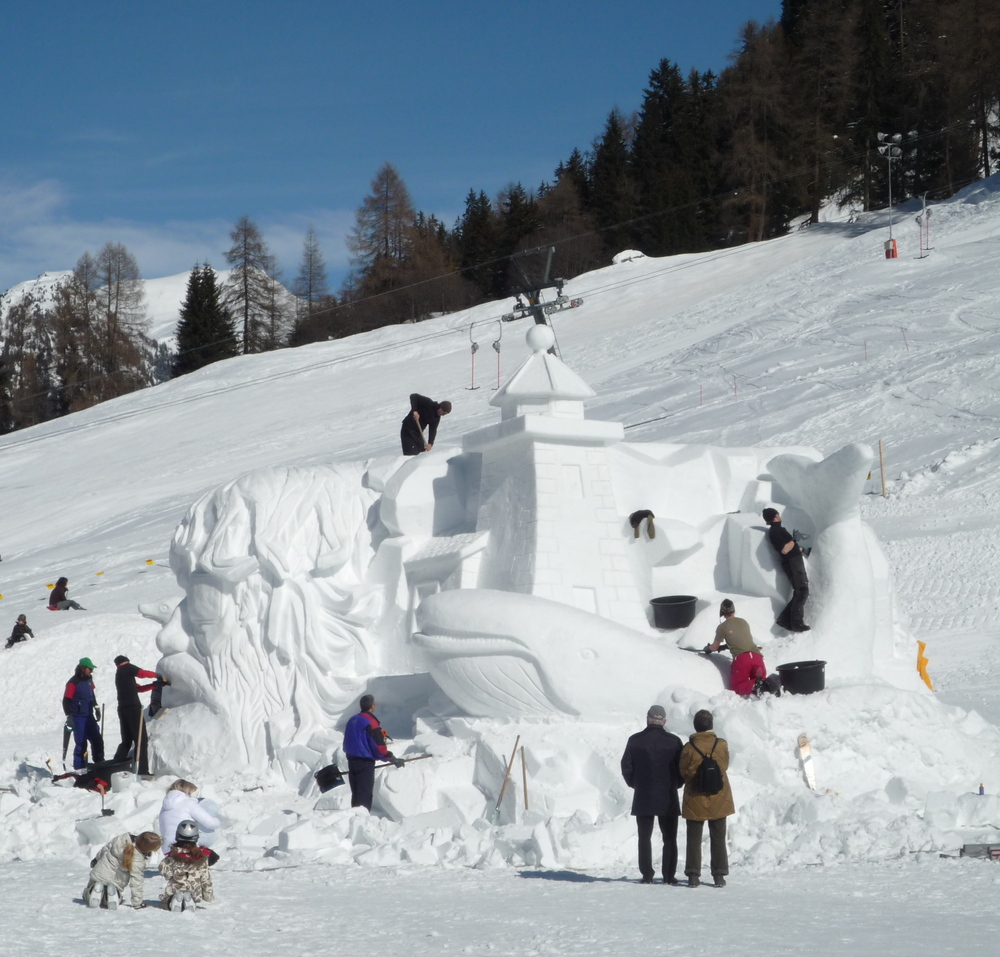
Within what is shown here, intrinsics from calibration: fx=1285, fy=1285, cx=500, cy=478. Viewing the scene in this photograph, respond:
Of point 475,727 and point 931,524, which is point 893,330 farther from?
point 475,727

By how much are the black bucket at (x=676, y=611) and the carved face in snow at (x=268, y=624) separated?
8.62 ft

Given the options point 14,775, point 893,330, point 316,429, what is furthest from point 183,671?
point 893,330

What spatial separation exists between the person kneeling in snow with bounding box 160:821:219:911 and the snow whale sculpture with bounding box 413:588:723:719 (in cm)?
344

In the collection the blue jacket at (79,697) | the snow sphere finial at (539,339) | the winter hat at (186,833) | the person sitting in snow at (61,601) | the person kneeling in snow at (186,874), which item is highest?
the snow sphere finial at (539,339)

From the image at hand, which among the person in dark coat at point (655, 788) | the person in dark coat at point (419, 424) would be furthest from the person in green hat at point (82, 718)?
the person in dark coat at point (655, 788)

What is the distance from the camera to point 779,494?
11.9 m

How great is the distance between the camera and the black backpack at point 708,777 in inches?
260

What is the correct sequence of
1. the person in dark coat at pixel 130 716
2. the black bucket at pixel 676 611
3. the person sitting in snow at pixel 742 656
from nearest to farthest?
the person sitting in snow at pixel 742 656
the black bucket at pixel 676 611
the person in dark coat at pixel 130 716

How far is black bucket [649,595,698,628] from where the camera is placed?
10898 millimetres

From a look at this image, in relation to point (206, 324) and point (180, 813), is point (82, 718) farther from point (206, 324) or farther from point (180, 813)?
point (206, 324)

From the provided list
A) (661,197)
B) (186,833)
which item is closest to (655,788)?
(186,833)

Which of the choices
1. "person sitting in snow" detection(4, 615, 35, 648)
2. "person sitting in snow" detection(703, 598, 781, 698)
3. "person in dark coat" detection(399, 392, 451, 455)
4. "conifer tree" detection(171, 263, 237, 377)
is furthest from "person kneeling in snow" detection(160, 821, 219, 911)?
"conifer tree" detection(171, 263, 237, 377)

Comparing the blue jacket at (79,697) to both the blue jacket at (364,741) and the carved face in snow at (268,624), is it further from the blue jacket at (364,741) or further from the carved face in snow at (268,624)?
the blue jacket at (364,741)

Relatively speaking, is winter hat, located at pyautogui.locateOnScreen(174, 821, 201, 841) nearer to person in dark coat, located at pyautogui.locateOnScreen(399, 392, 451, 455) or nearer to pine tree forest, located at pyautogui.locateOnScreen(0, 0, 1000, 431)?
person in dark coat, located at pyautogui.locateOnScreen(399, 392, 451, 455)
